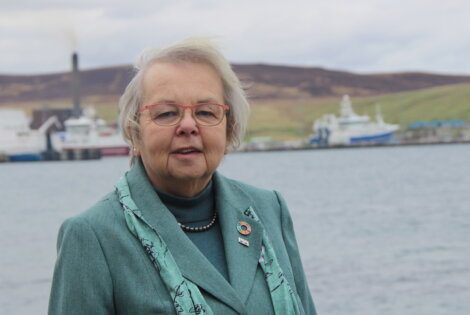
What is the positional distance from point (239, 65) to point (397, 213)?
11621cm

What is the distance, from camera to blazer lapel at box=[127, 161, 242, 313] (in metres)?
2.32

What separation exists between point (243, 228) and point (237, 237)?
1.5 inches

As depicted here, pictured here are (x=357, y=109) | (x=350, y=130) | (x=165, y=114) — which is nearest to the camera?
(x=165, y=114)

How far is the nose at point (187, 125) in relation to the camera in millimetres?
2369

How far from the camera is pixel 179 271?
230 cm

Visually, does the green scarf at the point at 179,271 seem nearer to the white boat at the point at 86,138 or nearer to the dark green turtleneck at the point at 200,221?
the dark green turtleneck at the point at 200,221

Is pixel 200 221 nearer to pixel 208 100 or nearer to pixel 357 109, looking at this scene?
pixel 208 100

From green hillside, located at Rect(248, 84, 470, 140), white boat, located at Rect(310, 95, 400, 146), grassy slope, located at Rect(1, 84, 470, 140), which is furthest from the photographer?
grassy slope, located at Rect(1, 84, 470, 140)

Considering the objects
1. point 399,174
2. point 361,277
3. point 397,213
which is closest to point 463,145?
point 399,174

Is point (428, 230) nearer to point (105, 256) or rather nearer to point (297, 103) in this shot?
point (105, 256)

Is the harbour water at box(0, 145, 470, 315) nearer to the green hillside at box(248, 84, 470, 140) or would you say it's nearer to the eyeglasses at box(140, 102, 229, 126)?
the eyeglasses at box(140, 102, 229, 126)

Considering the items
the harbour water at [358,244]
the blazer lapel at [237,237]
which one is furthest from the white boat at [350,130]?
the blazer lapel at [237,237]

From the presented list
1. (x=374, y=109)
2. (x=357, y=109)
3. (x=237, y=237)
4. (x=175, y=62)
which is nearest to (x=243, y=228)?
(x=237, y=237)

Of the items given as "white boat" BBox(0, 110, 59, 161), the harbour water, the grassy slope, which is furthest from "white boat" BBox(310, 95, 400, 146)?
the harbour water
